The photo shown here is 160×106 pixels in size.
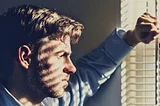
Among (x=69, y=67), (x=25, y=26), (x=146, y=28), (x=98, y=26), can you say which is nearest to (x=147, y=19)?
(x=146, y=28)

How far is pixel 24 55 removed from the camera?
4.92 feet

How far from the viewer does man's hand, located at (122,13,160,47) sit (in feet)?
5.02

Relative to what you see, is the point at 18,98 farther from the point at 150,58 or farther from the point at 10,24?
the point at 150,58

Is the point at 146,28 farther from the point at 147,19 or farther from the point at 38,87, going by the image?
the point at 38,87

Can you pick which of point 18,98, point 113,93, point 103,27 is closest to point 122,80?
point 113,93

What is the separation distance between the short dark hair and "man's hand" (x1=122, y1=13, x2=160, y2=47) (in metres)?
0.28

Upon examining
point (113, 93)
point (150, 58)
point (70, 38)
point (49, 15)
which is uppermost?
point (49, 15)

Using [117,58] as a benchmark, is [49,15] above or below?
above

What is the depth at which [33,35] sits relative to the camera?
1499mm

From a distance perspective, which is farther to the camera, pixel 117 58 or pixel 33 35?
pixel 117 58

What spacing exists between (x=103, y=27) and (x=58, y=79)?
0.30 m

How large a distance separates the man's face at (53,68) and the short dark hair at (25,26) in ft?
0.16

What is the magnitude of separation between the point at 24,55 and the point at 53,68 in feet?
0.43

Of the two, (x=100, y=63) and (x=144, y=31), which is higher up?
(x=144, y=31)
